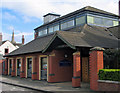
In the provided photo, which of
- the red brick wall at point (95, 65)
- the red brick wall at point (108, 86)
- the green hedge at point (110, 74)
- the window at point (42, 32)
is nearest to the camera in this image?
the red brick wall at point (108, 86)

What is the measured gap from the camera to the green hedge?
10150 mm

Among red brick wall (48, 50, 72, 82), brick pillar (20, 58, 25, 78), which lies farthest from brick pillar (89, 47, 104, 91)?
brick pillar (20, 58, 25, 78)

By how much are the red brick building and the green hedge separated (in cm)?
49

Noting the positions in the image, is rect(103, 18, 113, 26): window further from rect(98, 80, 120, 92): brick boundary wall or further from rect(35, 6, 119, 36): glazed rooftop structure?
rect(98, 80, 120, 92): brick boundary wall

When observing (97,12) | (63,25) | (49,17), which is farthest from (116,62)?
(49,17)

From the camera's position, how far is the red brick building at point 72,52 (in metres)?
13.0

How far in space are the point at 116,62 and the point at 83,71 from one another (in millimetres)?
4114

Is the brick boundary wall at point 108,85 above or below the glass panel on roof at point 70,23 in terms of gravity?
below

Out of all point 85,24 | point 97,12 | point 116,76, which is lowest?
point 116,76

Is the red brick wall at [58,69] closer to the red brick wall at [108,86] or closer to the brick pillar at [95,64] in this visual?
the brick pillar at [95,64]

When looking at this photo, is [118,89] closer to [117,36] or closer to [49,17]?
[117,36]

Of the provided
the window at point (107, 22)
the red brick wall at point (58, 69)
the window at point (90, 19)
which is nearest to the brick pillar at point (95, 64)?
the red brick wall at point (58, 69)

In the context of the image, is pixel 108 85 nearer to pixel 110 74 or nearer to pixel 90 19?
pixel 110 74

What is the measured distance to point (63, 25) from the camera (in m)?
23.8
